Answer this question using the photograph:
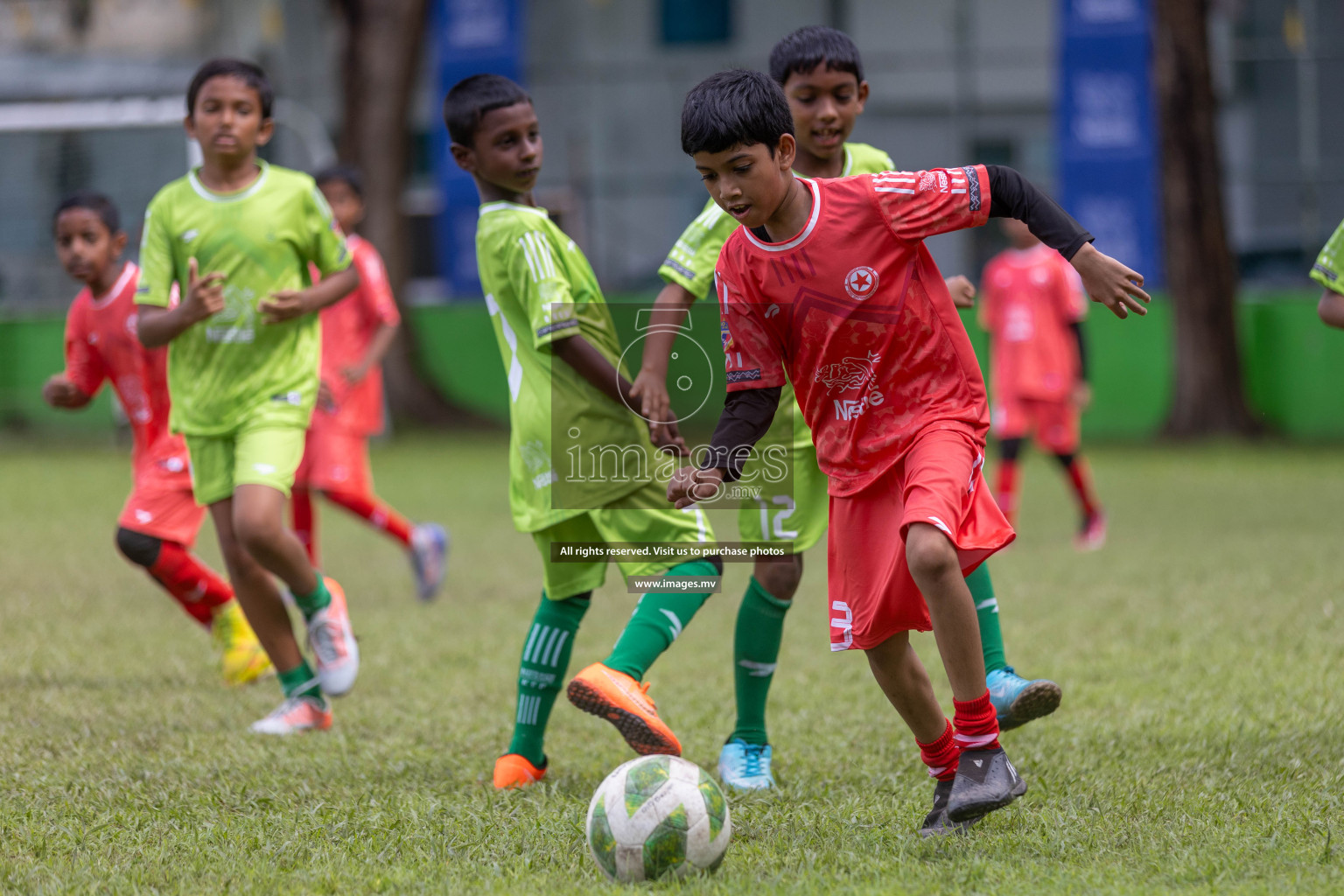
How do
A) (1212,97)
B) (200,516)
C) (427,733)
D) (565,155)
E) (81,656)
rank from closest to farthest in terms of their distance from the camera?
(427,733) → (200,516) → (81,656) → (1212,97) → (565,155)

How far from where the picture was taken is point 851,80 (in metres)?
4.10

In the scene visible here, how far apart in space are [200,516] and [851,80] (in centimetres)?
296

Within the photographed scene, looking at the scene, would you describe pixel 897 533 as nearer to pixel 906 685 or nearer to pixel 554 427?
pixel 906 685

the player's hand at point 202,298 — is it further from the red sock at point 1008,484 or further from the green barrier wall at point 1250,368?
the green barrier wall at point 1250,368

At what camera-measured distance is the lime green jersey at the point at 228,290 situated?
470 centimetres

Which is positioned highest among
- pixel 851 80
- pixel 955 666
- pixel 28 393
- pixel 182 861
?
pixel 851 80

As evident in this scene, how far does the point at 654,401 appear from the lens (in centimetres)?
366

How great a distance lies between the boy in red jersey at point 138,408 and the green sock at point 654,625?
223 cm

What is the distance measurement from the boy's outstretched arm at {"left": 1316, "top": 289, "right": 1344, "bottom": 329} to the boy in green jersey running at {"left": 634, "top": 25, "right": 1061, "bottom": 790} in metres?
1.08

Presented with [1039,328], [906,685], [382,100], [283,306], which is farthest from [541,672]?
[382,100]

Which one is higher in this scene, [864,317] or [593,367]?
[864,317]

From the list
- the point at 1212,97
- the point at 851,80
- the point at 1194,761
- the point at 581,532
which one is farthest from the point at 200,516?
the point at 1212,97

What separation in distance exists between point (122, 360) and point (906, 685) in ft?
11.9

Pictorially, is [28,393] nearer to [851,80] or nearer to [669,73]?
[669,73]
